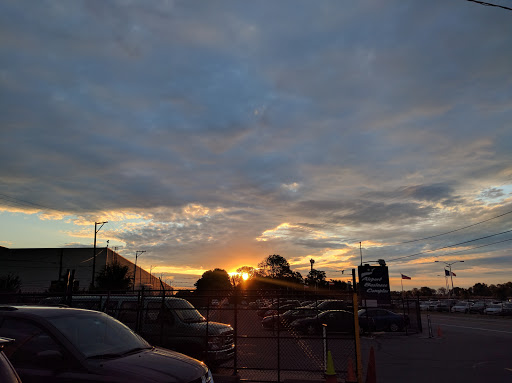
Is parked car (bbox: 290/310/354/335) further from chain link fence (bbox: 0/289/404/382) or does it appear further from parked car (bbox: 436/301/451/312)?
parked car (bbox: 436/301/451/312)

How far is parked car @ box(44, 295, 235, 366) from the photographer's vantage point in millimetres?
9180

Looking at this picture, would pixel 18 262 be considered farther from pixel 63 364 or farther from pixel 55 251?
pixel 63 364

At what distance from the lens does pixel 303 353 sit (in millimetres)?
13219

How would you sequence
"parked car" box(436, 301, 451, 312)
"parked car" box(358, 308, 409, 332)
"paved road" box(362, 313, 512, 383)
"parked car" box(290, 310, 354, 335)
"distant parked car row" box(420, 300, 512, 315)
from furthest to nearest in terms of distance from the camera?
"parked car" box(436, 301, 451, 312) < "distant parked car row" box(420, 300, 512, 315) < "parked car" box(358, 308, 409, 332) < "parked car" box(290, 310, 354, 335) < "paved road" box(362, 313, 512, 383)

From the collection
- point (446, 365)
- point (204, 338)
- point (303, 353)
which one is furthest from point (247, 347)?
point (446, 365)

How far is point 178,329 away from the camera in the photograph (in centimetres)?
945

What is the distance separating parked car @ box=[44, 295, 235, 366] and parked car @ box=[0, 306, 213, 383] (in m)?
A: 4.05

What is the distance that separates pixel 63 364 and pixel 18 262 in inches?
3912

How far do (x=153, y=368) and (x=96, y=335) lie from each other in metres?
1.10

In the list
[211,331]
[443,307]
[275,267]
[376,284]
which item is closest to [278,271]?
[275,267]

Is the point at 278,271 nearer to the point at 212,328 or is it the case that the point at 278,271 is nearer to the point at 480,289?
the point at 480,289

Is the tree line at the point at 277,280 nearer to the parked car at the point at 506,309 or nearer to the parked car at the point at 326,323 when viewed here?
the parked car at the point at 506,309

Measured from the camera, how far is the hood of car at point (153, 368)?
13.5 ft

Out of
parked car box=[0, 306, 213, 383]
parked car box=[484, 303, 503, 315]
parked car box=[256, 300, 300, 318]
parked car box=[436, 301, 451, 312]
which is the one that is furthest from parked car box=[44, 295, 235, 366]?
parked car box=[436, 301, 451, 312]
